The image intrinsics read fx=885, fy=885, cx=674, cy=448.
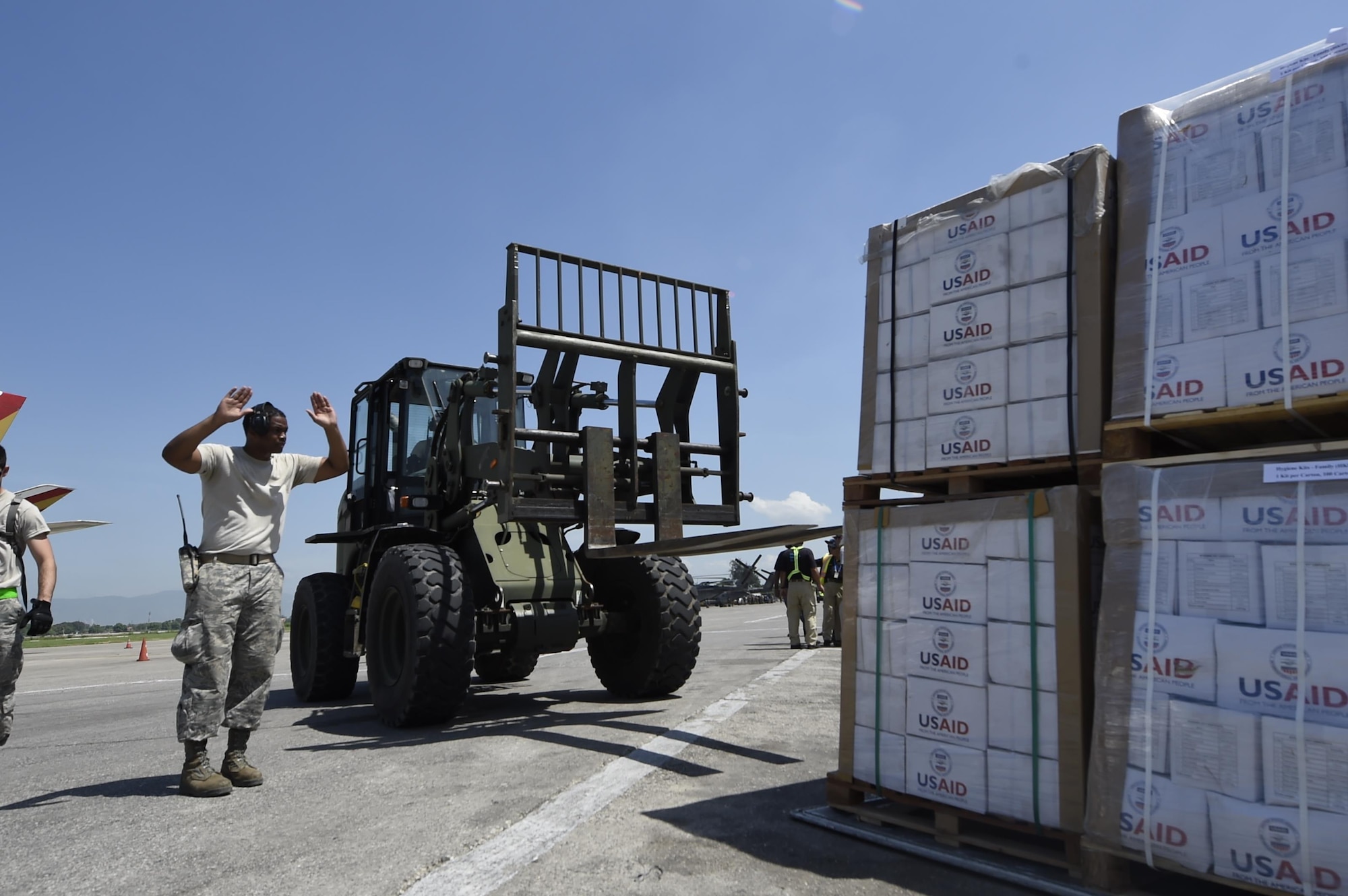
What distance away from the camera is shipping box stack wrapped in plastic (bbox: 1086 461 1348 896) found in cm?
256

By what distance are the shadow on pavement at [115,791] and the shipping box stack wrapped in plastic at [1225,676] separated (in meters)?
4.40

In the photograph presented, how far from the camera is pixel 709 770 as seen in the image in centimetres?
473

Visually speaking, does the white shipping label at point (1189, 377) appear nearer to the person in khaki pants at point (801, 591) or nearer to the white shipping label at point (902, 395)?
the white shipping label at point (902, 395)

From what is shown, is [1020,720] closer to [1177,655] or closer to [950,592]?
[950,592]

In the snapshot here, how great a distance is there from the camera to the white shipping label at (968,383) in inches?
144

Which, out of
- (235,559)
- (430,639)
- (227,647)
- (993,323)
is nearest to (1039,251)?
(993,323)

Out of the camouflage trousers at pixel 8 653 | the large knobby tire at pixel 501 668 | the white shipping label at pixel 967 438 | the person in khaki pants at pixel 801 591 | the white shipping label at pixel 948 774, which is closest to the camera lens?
the white shipping label at pixel 948 774

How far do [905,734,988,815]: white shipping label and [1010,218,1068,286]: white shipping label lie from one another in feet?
6.28

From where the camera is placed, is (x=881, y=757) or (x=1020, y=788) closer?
(x=1020, y=788)

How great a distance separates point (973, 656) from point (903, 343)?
4.65ft

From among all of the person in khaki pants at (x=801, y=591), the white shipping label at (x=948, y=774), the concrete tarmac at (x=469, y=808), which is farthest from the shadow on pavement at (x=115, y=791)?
the person in khaki pants at (x=801, y=591)

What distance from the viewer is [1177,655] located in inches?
114

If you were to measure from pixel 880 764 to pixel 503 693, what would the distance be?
5451 mm

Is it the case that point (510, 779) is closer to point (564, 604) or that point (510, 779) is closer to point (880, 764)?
point (880, 764)
